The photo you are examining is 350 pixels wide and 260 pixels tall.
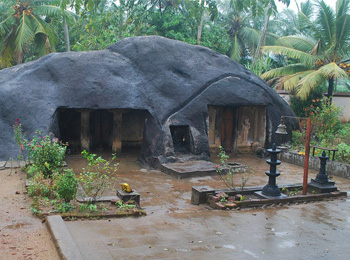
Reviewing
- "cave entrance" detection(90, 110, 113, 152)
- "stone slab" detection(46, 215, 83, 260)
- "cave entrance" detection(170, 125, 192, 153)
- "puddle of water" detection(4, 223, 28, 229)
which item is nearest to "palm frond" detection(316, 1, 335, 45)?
"cave entrance" detection(170, 125, 192, 153)

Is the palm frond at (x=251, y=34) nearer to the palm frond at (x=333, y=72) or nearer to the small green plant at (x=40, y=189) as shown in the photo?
the palm frond at (x=333, y=72)

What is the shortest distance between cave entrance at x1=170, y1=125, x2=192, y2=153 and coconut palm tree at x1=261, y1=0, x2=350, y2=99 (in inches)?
252

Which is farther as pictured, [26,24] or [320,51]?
[26,24]

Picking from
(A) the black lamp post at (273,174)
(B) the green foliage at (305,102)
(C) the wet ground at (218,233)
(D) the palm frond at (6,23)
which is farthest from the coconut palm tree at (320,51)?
(D) the palm frond at (6,23)

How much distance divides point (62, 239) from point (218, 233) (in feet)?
8.44

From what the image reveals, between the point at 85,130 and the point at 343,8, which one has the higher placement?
the point at 343,8

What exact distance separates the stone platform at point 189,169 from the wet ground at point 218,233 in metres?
2.49

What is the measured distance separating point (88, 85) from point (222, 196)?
7699 mm

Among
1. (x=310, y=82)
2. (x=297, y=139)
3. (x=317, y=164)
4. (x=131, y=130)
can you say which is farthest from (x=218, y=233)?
(x=310, y=82)

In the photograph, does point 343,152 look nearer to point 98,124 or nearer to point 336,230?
point 336,230

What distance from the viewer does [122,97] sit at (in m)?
14.5

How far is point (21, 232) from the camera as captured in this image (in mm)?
5988

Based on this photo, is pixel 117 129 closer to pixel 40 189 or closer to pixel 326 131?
pixel 40 189

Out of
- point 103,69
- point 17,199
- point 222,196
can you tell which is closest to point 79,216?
point 17,199
